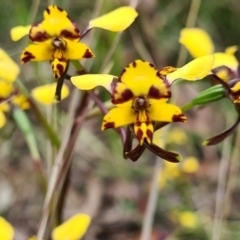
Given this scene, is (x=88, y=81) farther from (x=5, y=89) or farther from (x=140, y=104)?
(x=5, y=89)

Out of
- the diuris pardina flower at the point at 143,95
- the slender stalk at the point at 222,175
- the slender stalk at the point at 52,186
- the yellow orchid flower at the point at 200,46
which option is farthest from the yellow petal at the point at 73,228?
the slender stalk at the point at 222,175

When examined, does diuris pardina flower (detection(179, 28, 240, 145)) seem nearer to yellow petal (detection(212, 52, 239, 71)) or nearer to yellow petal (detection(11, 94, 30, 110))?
yellow petal (detection(212, 52, 239, 71))

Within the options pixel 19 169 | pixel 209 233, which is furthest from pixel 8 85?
pixel 19 169

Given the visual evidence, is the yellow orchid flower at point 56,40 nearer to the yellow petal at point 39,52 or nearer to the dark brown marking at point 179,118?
the yellow petal at point 39,52

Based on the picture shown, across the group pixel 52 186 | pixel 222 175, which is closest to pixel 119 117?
pixel 52 186

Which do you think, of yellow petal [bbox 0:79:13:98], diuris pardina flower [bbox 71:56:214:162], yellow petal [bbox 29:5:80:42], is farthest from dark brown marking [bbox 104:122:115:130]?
yellow petal [bbox 0:79:13:98]
